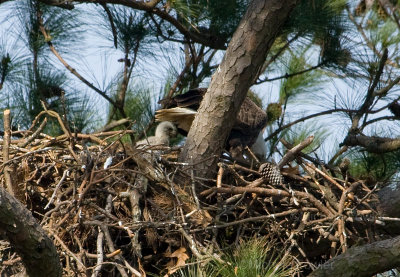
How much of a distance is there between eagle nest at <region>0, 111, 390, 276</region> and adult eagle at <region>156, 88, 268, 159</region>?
1.30 ft

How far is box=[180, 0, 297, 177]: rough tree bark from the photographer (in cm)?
369

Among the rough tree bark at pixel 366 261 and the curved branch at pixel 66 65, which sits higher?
the curved branch at pixel 66 65

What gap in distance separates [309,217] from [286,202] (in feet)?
0.48

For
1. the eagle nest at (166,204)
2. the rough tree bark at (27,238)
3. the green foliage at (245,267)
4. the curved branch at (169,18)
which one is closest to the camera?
the rough tree bark at (27,238)

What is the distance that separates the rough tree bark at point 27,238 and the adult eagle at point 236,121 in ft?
5.94

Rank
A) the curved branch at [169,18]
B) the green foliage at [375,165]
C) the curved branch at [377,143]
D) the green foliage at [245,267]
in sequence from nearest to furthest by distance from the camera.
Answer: the green foliage at [245,267], the curved branch at [377,143], the curved branch at [169,18], the green foliage at [375,165]

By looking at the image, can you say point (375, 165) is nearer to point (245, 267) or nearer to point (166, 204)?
point (166, 204)

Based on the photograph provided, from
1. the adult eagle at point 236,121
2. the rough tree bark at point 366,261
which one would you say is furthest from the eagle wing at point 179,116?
the rough tree bark at point 366,261

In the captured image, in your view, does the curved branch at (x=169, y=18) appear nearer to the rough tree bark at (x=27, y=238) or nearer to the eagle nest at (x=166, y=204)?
the eagle nest at (x=166, y=204)

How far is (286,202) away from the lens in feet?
12.8

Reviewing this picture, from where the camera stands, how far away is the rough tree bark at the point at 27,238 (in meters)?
2.46

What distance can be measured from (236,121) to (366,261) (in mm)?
1719

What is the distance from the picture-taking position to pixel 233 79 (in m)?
3.73

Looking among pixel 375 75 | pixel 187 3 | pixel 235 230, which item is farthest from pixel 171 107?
pixel 375 75
